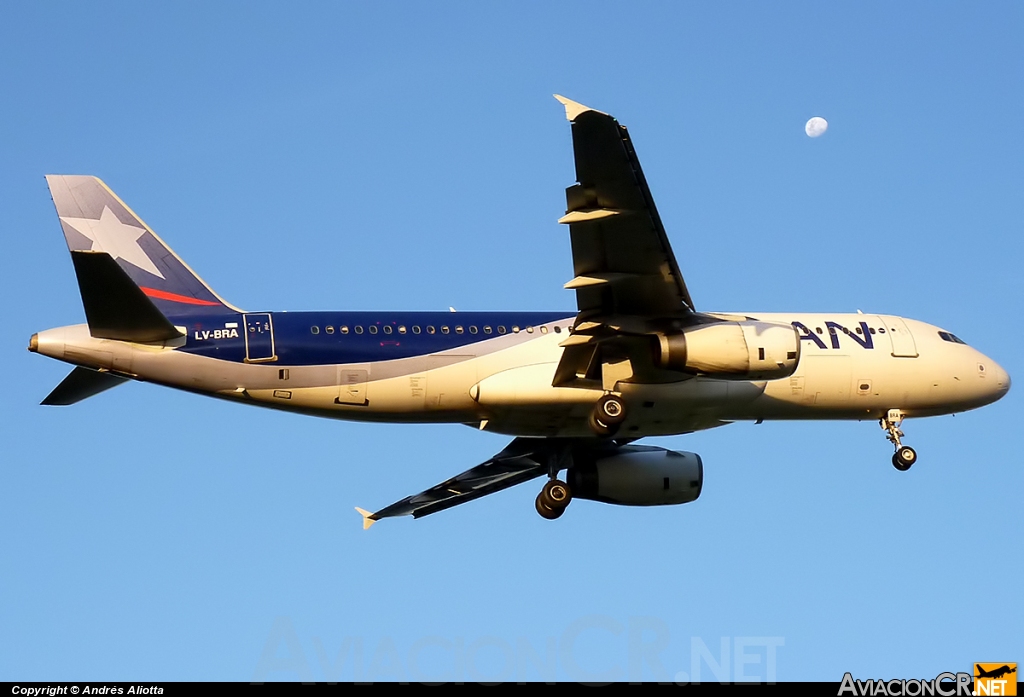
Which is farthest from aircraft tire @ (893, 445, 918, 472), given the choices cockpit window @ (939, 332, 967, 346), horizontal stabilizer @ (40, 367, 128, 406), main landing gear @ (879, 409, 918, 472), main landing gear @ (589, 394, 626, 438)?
horizontal stabilizer @ (40, 367, 128, 406)

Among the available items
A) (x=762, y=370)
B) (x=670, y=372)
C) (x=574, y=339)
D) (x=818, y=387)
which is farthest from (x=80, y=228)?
(x=818, y=387)

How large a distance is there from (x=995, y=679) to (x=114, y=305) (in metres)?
16.3

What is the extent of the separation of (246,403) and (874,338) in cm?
1345

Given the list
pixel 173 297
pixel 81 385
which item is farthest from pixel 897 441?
pixel 81 385

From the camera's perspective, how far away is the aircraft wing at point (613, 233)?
2197 cm

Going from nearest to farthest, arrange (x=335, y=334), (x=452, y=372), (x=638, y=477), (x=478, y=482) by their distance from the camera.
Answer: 1. (x=335, y=334)
2. (x=452, y=372)
3. (x=638, y=477)
4. (x=478, y=482)

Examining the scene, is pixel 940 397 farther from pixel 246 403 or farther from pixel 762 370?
pixel 246 403

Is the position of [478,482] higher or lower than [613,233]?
lower

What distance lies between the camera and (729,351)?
25234 mm

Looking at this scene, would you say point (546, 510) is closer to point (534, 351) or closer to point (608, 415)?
point (608, 415)

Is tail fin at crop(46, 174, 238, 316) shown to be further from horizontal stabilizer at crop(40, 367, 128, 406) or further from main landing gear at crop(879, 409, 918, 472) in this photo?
main landing gear at crop(879, 409, 918, 472)

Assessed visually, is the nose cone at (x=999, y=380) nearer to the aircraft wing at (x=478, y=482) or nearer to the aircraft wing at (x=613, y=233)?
the aircraft wing at (x=613, y=233)

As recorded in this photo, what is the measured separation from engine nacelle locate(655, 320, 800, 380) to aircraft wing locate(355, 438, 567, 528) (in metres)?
7.04

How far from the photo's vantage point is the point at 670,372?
2638cm
